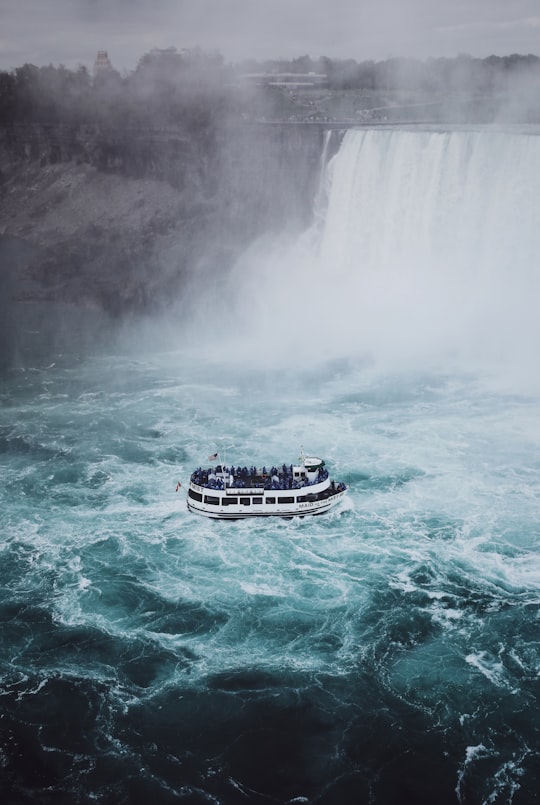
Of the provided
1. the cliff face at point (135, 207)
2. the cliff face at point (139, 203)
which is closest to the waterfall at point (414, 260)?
the cliff face at point (135, 207)

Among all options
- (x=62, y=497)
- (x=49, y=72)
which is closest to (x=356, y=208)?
(x=62, y=497)

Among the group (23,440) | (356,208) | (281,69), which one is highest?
(281,69)

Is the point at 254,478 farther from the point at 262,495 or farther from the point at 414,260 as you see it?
the point at 414,260

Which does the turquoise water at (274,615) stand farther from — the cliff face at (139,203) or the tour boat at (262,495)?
the cliff face at (139,203)

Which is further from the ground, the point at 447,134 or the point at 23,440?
the point at 447,134

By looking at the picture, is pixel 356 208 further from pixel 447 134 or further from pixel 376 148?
pixel 447 134

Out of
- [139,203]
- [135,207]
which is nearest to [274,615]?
[135,207]
